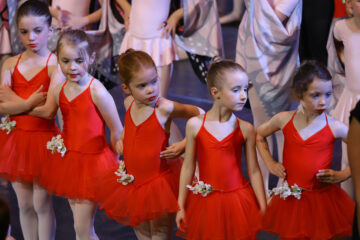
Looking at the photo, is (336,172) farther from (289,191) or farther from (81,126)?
(81,126)

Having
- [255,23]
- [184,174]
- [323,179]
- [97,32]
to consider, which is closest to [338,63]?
[255,23]

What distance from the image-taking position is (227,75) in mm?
2607

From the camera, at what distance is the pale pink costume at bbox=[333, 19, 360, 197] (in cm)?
316

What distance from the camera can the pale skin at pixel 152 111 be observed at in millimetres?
2766

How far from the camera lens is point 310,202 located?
2650mm

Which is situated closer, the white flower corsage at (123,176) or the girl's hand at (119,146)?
the white flower corsage at (123,176)

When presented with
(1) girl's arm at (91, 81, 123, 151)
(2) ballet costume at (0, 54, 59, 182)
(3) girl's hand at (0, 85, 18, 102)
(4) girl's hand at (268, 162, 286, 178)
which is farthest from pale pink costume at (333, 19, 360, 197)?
(3) girl's hand at (0, 85, 18, 102)

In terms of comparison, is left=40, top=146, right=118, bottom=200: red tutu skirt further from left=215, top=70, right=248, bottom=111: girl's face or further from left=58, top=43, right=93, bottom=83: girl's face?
left=215, top=70, right=248, bottom=111: girl's face

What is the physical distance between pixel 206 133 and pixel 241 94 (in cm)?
23

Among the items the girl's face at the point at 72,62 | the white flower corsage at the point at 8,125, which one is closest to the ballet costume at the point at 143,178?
the girl's face at the point at 72,62

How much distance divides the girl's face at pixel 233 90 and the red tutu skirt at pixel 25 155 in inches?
44.5

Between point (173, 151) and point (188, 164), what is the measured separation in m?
0.14

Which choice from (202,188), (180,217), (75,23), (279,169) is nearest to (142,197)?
(180,217)

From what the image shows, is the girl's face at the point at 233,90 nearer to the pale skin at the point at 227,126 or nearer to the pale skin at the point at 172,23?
the pale skin at the point at 227,126
